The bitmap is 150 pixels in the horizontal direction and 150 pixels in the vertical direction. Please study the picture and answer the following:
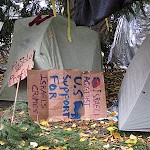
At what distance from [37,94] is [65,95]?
35 centimetres

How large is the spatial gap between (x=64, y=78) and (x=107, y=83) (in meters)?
2.52

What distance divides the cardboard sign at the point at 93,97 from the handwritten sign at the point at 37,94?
0.51 m

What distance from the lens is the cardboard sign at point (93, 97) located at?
4.73 metres

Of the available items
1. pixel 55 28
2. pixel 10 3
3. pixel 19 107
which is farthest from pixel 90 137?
pixel 10 3

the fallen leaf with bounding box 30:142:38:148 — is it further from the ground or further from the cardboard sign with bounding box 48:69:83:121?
the cardboard sign with bounding box 48:69:83:121

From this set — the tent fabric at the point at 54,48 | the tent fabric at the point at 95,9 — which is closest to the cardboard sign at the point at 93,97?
the tent fabric at the point at 54,48

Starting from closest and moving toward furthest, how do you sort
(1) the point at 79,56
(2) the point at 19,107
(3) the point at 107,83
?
(2) the point at 19,107, (1) the point at 79,56, (3) the point at 107,83

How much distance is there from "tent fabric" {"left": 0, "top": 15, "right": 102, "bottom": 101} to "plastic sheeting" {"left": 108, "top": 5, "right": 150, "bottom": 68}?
366cm

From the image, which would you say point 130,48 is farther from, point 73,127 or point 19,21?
point 73,127

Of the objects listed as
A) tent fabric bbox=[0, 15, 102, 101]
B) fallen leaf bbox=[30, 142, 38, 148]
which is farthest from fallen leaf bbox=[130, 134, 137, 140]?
tent fabric bbox=[0, 15, 102, 101]

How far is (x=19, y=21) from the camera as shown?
578 cm

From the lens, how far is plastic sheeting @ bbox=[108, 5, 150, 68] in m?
9.15

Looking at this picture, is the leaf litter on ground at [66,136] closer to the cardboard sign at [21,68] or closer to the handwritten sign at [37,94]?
the handwritten sign at [37,94]

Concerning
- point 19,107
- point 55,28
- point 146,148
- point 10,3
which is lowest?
point 146,148
